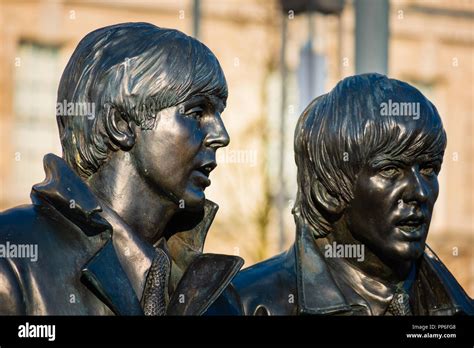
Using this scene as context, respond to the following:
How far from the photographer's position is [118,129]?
10422 mm

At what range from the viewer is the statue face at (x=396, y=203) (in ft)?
36.8

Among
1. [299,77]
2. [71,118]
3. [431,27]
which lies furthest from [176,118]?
[431,27]

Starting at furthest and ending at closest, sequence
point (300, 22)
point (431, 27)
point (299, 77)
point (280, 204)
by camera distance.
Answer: point (431, 27)
point (300, 22)
point (280, 204)
point (299, 77)

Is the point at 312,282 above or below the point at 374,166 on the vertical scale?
below

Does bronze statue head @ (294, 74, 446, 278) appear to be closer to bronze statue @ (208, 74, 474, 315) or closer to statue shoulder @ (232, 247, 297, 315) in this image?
bronze statue @ (208, 74, 474, 315)

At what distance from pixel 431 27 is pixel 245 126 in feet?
14.4

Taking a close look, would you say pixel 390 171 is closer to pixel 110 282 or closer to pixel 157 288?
pixel 157 288

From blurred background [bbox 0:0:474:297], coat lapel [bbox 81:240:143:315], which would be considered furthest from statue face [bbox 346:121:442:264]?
blurred background [bbox 0:0:474:297]

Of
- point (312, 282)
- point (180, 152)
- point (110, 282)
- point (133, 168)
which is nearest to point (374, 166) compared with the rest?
point (312, 282)

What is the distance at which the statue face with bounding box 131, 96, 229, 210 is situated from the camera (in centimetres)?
1045

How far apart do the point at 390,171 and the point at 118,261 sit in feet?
5.78

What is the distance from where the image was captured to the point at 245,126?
29.8 metres

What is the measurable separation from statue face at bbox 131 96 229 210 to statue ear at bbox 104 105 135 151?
0.04m

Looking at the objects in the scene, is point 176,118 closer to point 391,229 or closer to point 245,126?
point 391,229
